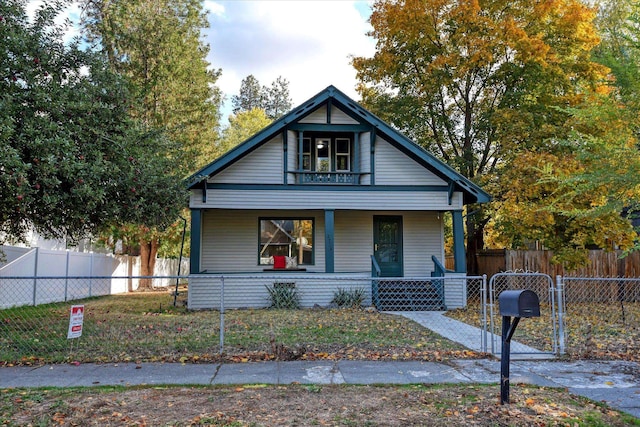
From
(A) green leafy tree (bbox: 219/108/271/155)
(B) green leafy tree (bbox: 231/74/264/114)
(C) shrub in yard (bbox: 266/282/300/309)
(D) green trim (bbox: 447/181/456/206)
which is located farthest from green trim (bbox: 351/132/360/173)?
(B) green leafy tree (bbox: 231/74/264/114)

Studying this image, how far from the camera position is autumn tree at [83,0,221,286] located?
20.1 meters

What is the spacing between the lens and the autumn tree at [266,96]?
59.2m

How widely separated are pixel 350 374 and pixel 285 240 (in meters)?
10.1

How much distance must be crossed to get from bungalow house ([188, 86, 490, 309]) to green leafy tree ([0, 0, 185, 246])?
3.36 meters

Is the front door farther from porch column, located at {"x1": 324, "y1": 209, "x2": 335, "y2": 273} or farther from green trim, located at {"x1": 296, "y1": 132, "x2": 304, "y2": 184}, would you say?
green trim, located at {"x1": 296, "y1": 132, "x2": 304, "y2": 184}

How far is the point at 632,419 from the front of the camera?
464 centimetres

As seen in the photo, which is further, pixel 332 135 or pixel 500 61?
pixel 500 61

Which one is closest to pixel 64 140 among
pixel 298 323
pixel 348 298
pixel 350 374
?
pixel 298 323

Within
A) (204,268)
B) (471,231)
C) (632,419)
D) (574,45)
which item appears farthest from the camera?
(471,231)

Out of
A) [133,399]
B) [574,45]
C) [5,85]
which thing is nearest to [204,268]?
[5,85]

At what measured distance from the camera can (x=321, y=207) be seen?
1467cm

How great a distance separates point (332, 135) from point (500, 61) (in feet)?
25.7

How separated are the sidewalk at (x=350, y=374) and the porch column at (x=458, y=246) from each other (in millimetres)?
7539

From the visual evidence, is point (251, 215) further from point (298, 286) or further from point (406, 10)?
point (406, 10)
